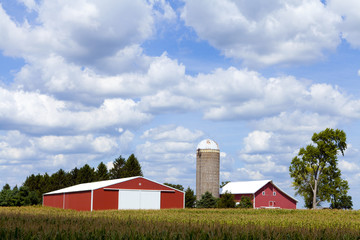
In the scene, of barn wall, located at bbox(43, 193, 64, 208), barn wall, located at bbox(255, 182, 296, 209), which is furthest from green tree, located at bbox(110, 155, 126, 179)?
barn wall, located at bbox(255, 182, 296, 209)

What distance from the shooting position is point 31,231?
12648 mm

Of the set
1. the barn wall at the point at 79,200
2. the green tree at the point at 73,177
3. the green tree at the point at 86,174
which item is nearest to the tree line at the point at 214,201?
the barn wall at the point at 79,200

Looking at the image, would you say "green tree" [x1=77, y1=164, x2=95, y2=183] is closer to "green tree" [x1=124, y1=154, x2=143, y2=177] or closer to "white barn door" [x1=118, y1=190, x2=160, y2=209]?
"green tree" [x1=124, y1=154, x2=143, y2=177]

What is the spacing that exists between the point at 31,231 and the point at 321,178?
6651cm

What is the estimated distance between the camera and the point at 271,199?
76.4 m

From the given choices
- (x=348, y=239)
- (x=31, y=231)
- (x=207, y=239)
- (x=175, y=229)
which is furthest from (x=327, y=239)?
(x=31, y=231)

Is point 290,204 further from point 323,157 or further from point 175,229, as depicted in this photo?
point 175,229

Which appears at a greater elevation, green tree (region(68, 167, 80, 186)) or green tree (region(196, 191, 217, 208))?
green tree (region(68, 167, 80, 186))

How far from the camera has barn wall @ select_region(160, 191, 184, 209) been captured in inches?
2351

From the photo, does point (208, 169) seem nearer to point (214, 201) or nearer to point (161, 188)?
point (214, 201)

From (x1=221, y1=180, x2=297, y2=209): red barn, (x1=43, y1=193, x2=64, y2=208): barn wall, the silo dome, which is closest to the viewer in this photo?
(x1=43, y1=193, x2=64, y2=208): barn wall

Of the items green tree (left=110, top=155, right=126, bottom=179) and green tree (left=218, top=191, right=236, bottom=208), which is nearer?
green tree (left=218, top=191, right=236, bottom=208)

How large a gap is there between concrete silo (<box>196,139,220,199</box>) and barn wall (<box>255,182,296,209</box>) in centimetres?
726

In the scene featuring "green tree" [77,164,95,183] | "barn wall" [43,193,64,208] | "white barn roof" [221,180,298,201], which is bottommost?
"barn wall" [43,193,64,208]
